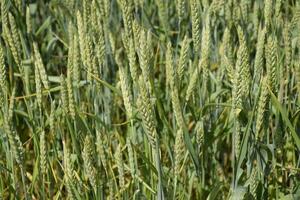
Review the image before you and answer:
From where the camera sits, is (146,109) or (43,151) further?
(43,151)

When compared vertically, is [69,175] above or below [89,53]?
below

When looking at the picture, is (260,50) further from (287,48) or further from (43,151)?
(43,151)

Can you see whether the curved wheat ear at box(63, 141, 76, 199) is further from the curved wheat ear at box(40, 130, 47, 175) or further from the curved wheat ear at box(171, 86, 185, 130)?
the curved wheat ear at box(171, 86, 185, 130)

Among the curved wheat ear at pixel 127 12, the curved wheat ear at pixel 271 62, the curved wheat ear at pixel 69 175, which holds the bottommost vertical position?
the curved wheat ear at pixel 69 175

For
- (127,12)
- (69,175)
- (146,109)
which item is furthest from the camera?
(127,12)

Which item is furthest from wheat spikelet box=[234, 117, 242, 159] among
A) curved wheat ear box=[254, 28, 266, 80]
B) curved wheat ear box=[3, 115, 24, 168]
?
curved wheat ear box=[3, 115, 24, 168]

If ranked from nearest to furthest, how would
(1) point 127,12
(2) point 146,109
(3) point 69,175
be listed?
1. (2) point 146,109
2. (3) point 69,175
3. (1) point 127,12

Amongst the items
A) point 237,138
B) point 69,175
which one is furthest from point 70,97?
point 237,138

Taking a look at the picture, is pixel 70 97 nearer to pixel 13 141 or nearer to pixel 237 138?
pixel 13 141

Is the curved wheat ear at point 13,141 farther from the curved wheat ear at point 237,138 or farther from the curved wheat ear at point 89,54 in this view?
the curved wheat ear at point 237,138

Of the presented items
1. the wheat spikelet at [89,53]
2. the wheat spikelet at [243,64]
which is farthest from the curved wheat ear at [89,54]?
the wheat spikelet at [243,64]

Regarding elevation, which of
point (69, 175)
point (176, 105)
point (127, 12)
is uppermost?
point (127, 12)

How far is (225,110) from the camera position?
1.31m

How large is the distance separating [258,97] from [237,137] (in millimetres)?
91
